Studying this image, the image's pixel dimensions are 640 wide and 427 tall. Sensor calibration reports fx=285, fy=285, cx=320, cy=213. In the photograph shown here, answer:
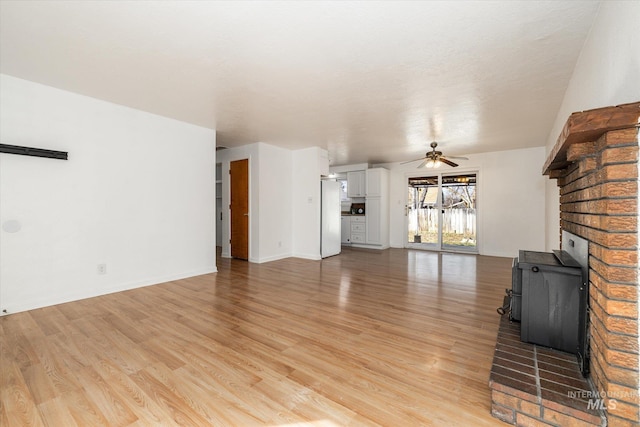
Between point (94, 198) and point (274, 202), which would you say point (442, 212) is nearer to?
point (274, 202)

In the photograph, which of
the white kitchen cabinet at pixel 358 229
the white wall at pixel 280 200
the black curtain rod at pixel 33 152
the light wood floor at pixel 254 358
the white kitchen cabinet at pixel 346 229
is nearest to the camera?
the light wood floor at pixel 254 358

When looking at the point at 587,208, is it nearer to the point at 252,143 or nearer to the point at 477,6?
the point at 477,6

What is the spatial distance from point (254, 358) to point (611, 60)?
2852 mm

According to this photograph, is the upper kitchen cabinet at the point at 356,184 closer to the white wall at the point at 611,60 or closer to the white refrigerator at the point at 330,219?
the white refrigerator at the point at 330,219

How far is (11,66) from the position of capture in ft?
8.59

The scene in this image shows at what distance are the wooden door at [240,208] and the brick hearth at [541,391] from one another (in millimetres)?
4834

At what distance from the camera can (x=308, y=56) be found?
95.3 inches

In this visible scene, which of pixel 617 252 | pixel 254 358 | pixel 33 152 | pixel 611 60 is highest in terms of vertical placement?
pixel 611 60

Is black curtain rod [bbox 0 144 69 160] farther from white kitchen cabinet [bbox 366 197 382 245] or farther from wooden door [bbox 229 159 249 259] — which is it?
white kitchen cabinet [bbox 366 197 382 245]

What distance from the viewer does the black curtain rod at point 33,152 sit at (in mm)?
2781

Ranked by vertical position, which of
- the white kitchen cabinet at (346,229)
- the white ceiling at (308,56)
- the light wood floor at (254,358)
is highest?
the white ceiling at (308,56)

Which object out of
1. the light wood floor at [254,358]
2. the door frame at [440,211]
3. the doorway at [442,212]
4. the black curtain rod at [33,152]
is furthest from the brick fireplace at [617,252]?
the doorway at [442,212]

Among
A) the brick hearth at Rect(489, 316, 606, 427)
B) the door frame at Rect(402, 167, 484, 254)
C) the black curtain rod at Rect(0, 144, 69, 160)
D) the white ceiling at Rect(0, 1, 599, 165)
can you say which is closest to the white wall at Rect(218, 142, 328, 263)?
the white ceiling at Rect(0, 1, 599, 165)

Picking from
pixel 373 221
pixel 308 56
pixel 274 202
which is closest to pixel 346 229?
pixel 373 221
